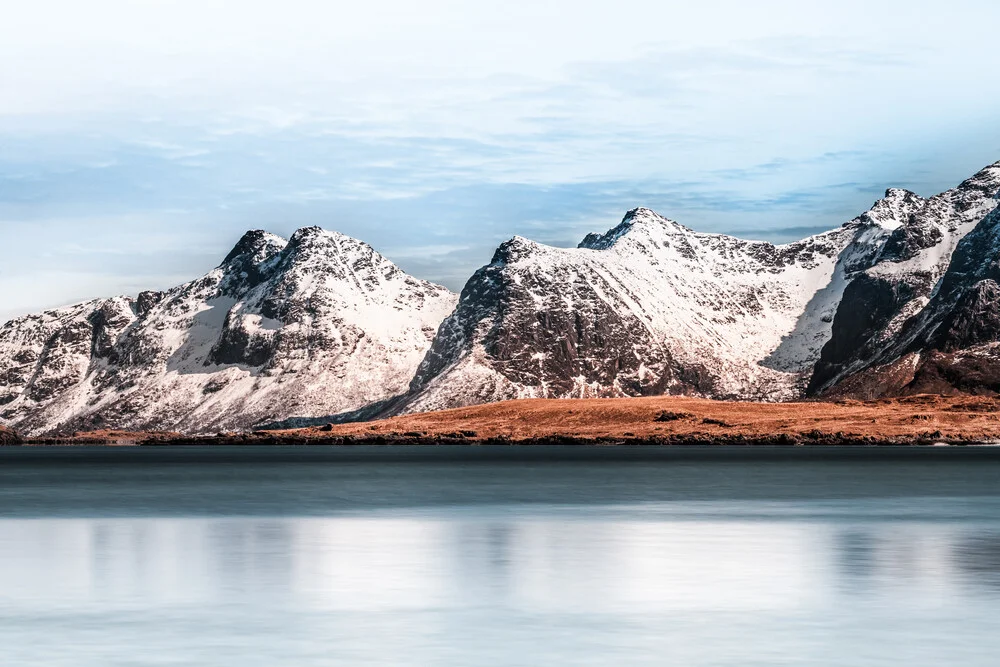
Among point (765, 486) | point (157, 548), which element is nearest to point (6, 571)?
point (157, 548)

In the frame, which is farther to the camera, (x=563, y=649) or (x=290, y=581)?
(x=290, y=581)

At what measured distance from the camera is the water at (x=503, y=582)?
34.8 meters

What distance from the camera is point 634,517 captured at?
83750 mm

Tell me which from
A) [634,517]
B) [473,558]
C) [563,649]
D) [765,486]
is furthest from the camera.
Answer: [765,486]

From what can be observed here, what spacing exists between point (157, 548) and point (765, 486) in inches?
3001

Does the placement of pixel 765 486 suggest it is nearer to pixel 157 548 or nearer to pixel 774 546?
pixel 774 546

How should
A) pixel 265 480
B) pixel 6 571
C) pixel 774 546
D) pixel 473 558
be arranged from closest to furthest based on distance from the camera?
pixel 6 571
pixel 473 558
pixel 774 546
pixel 265 480

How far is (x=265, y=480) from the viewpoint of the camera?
15500 cm

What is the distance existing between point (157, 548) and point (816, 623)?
3413 cm

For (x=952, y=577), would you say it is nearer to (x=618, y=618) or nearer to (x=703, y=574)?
(x=703, y=574)

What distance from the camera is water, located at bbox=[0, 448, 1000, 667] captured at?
34.8 meters

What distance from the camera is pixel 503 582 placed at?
4875 centimetres

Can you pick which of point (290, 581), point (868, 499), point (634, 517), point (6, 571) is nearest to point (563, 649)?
point (290, 581)

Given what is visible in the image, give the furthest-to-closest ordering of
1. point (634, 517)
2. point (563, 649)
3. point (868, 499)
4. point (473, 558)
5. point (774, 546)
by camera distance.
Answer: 1. point (868, 499)
2. point (634, 517)
3. point (774, 546)
4. point (473, 558)
5. point (563, 649)
